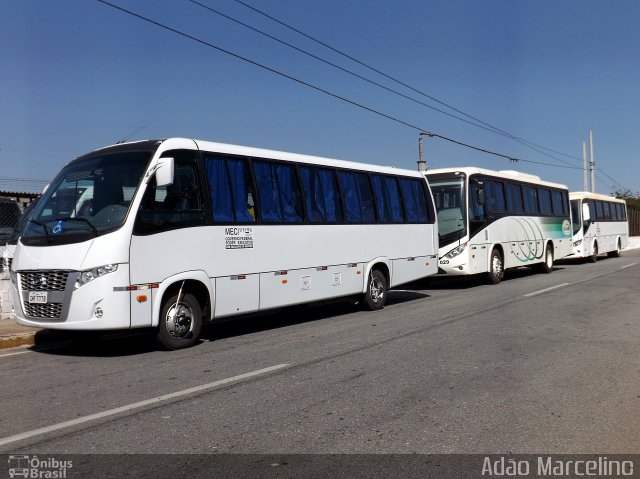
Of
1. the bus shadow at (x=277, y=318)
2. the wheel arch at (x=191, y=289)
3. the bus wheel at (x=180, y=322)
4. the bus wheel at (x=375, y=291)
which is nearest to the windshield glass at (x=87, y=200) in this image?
the wheel arch at (x=191, y=289)

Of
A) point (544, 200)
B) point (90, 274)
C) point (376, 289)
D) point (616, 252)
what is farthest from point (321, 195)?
point (616, 252)

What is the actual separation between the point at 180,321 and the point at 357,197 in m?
5.40

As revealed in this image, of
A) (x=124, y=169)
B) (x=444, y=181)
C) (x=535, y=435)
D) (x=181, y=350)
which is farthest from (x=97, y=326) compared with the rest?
(x=444, y=181)

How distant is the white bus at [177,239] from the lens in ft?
27.3

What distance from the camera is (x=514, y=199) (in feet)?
70.8

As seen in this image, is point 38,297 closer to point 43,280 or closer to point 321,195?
point 43,280

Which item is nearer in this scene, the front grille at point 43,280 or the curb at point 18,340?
the front grille at point 43,280

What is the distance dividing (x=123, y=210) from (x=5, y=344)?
293cm

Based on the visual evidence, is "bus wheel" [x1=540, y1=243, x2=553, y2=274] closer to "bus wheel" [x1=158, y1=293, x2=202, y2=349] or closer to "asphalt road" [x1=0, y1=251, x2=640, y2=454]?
"asphalt road" [x1=0, y1=251, x2=640, y2=454]

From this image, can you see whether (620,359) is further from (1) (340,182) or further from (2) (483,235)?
(2) (483,235)

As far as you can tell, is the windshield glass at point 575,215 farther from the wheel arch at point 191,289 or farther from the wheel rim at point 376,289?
the wheel arch at point 191,289

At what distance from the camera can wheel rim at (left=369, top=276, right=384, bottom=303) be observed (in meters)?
13.6

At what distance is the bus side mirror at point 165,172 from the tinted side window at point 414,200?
730cm

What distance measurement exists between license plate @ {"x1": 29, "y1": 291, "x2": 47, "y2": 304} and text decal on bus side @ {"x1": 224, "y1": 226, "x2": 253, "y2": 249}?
2.59 meters
